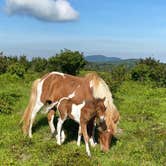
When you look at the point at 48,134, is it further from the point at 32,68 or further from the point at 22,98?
the point at 32,68

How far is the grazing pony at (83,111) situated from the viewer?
29.1ft

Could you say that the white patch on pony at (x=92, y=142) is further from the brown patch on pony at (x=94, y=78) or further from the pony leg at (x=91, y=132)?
the brown patch on pony at (x=94, y=78)

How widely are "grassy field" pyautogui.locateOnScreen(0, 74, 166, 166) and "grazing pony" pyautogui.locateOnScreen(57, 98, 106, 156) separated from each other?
42cm

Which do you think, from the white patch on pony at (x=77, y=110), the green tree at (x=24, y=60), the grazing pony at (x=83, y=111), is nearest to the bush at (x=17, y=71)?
the green tree at (x=24, y=60)

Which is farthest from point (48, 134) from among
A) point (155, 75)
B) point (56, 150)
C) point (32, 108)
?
point (155, 75)

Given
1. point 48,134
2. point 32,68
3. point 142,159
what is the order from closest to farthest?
1. point 142,159
2. point 48,134
3. point 32,68

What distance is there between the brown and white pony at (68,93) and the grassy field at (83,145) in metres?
0.51

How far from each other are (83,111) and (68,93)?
1130 millimetres

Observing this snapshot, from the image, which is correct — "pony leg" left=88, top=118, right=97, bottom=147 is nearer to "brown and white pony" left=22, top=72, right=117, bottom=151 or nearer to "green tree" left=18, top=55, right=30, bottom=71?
"brown and white pony" left=22, top=72, right=117, bottom=151

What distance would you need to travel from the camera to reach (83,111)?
9055mm

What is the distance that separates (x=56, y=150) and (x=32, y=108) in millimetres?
2191

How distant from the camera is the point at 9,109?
13234 millimetres

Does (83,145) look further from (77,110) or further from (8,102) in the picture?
(8,102)

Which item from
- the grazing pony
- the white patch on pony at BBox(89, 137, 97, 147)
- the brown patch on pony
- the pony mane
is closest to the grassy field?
the white patch on pony at BBox(89, 137, 97, 147)
